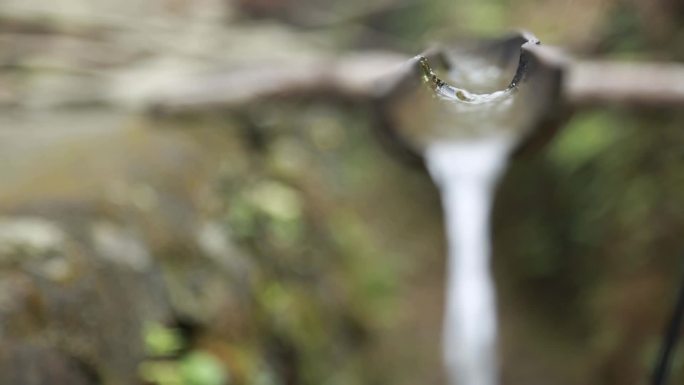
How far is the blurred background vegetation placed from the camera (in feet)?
8.29

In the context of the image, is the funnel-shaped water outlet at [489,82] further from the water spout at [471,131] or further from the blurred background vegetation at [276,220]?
the blurred background vegetation at [276,220]

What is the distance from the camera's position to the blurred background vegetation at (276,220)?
2.53m

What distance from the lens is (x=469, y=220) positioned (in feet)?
14.4

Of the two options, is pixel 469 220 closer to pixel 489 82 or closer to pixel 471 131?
pixel 471 131

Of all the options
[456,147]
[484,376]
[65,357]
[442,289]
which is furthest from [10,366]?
[442,289]

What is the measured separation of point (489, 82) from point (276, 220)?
3.01m

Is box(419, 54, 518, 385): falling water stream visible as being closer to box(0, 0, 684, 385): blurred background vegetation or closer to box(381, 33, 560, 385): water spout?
box(381, 33, 560, 385): water spout

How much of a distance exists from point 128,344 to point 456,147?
1.51 m

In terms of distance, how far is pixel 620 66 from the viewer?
11.8 ft

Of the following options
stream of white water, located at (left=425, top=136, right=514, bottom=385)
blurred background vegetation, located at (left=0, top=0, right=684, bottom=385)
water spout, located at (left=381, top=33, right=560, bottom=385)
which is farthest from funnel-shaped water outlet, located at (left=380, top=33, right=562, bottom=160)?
stream of white water, located at (left=425, top=136, right=514, bottom=385)

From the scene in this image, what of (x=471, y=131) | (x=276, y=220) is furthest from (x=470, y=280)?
(x=471, y=131)

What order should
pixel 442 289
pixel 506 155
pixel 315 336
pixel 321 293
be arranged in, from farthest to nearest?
pixel 442 289
pixel 321 293
pixel 315 336
pixel 506 155

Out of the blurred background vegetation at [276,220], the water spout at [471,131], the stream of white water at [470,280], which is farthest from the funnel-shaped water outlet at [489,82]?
the stream of white water at [470,280]

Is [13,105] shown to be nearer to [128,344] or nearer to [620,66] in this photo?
[128,344]
